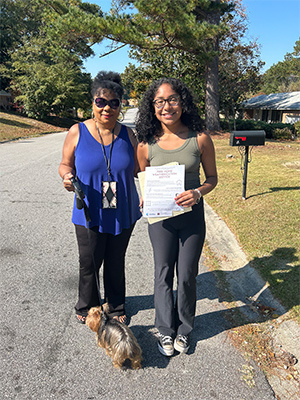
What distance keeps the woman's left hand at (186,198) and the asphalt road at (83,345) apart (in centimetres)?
121

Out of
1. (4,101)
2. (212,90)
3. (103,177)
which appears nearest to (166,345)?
(103,177)

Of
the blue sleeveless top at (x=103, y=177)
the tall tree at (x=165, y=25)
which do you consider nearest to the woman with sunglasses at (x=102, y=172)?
the blue sleeveless top at (x=103, y=177)

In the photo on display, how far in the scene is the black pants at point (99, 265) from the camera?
9.00ft

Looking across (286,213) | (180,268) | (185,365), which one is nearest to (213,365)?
(185,365)

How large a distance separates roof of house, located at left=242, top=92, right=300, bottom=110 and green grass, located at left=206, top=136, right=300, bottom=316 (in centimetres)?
2439

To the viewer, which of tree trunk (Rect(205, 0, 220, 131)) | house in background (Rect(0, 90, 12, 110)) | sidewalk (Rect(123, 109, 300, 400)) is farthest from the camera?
house in background (Rect(0, 90, 12, 110))

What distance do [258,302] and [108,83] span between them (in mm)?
2506

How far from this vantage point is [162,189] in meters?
2.43

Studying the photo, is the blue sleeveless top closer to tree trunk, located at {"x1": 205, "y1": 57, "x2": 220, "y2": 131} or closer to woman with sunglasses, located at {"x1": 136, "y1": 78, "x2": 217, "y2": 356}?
woman with sunglasses, located at {"x1": 136, "y1": 78, "x2": 217, "y2": 356}

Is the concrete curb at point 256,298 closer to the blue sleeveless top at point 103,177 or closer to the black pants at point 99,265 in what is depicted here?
the black pants at point 99,265

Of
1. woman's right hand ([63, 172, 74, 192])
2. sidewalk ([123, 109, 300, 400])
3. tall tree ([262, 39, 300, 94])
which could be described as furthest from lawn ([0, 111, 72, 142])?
tall tree ([262, 39, 300, 94])

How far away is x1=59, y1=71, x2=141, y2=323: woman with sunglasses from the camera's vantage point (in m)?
2.55

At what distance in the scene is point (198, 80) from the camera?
915 inches

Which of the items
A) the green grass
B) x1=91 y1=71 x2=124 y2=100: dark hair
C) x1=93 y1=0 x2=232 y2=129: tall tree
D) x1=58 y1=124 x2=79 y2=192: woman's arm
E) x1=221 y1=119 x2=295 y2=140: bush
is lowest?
the green grass
